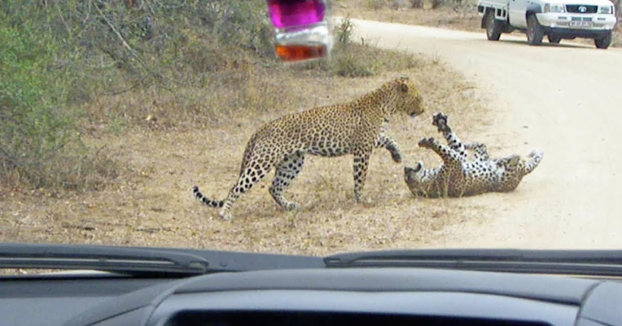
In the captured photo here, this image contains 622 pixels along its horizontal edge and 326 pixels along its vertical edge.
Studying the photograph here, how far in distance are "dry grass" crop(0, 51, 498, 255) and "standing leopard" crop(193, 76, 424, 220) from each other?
20 cm

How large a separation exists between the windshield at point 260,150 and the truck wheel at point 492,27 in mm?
8910

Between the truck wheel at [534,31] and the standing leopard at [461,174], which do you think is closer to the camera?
the standing leopard at [461,174]

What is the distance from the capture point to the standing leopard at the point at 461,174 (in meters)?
9.17

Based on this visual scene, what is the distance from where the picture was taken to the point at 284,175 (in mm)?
9242

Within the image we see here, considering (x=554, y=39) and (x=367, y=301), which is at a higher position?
(x=367, y=301)

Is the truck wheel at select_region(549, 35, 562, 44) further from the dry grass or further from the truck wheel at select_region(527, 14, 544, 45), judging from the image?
the dry grass

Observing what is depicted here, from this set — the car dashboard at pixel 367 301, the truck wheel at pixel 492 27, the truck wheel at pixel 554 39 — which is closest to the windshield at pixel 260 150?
the car dashboard at pixel 367 301

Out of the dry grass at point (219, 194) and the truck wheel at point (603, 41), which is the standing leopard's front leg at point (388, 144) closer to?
the dry grass at point (219, 194)

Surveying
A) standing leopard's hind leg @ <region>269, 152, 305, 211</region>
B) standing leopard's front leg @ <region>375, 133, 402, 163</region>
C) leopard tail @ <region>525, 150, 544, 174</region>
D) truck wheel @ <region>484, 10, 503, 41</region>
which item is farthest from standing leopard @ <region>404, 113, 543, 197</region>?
truck wheel @ <region>484, 10, 503, 41</region>

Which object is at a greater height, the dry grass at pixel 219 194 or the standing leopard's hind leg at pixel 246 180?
the standing leopard's hind leg at pixel 246 180

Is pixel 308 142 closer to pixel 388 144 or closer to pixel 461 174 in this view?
pixel 388 144

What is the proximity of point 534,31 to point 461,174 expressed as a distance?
47.1 feet

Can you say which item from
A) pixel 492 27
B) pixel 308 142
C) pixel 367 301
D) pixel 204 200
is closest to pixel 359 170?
pixel 308 142

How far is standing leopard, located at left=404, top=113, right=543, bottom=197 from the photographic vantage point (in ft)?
30.1
